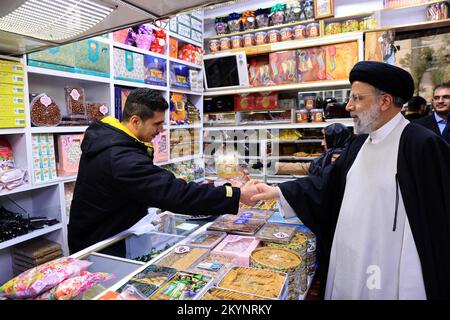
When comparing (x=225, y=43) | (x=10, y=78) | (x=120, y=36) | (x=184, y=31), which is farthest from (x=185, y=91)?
(x=10, y=78)

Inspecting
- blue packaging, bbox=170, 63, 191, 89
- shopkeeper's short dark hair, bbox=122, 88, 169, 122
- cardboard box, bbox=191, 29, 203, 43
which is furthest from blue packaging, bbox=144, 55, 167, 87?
shopkeeper's short dark hair, bbox=122, 88, 169, 122

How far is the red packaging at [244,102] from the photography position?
4.60 meters

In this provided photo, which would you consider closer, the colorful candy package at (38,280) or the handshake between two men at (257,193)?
the colorful candy package at (38,280)

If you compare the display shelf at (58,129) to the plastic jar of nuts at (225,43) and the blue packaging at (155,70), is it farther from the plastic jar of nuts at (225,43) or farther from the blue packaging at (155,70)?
the plastic jar of nuts at (225,43)

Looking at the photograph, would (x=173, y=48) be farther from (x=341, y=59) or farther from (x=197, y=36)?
(x=341, y=59)

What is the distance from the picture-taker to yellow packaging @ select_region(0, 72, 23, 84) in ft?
7.66

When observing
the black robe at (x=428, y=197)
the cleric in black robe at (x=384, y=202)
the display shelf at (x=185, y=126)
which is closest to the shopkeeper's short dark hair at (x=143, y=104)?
the cleric in black robe at (x=384, y=202)

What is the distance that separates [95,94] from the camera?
132 inches

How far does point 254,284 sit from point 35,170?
2.28 meters

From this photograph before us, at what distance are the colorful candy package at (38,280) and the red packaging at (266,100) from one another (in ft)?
12.0

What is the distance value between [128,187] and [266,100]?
3.27m

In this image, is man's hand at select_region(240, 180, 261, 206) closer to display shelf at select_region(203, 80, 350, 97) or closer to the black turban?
the black turban
